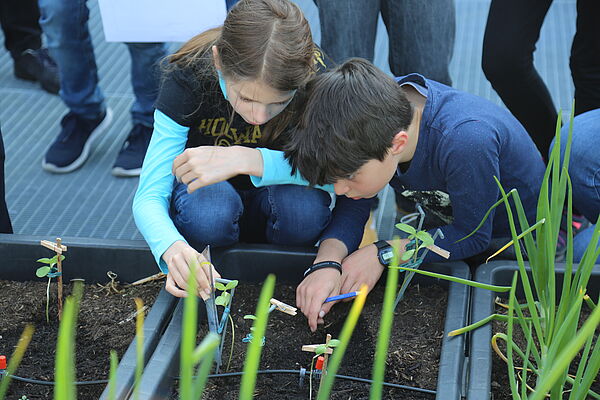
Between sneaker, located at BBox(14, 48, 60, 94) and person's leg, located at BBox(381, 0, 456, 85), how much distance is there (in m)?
1.34

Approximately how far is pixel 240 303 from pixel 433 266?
1.18ft

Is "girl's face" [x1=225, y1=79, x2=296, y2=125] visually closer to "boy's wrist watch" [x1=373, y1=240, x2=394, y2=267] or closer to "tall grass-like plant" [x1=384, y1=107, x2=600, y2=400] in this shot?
"boy's wrist watch" [x1=373, y1=240, x2=394, y2=267]

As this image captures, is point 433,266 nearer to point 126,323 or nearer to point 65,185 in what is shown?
point 126,323

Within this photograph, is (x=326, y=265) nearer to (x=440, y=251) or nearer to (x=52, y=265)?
(x=440, y=251)

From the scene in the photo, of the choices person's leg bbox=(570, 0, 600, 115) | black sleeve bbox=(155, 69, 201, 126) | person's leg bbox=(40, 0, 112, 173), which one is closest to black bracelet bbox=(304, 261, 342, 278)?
black sleeve bbox=(155, 69, 201, 126)

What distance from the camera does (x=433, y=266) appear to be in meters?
1.34

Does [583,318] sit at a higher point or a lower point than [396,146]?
lower

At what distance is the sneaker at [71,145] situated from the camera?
86.3 inches

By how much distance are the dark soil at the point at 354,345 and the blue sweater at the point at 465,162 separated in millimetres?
111

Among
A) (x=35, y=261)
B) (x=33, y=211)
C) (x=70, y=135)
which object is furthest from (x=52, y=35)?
(x=35, y=261)

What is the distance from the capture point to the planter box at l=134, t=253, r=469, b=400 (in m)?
1.08

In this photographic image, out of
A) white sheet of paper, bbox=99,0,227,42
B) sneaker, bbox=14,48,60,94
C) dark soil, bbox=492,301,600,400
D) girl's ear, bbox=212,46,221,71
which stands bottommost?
sneaker, bbox=14,48,60,94

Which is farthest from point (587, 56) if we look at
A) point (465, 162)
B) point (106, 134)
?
point (106, 134)

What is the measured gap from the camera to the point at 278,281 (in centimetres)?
143
